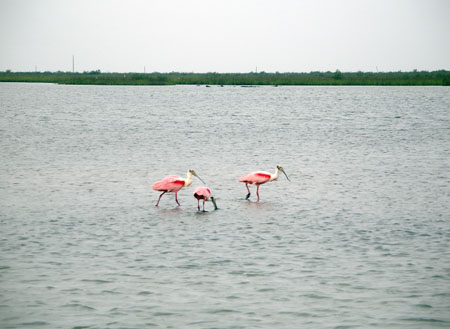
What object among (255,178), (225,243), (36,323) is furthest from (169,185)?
(36,323)

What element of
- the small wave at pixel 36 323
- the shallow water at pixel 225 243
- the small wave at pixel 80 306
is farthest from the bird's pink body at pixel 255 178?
the small wave at pixel 36 323

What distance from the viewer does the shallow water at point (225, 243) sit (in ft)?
29.9

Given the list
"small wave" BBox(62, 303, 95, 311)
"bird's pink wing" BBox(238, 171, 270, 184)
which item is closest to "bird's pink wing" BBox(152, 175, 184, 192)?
"bird's pink wing" BBox(238, 171, 270, 184)

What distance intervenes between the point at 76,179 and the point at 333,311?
12619mm

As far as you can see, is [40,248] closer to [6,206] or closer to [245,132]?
[6,206]

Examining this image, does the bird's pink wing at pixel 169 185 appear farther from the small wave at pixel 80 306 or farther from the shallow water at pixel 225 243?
the small wave at pixel 80 306

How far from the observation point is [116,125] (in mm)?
44500

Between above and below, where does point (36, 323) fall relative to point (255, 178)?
below

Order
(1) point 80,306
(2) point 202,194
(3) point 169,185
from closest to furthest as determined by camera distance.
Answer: (1) point 80,306, (2) point 202,194, (3) point 169,185

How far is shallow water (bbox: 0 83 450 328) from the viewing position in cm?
912

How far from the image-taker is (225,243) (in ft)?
41.3

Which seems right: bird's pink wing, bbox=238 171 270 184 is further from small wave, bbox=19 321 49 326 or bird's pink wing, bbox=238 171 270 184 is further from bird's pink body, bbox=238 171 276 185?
small wave, bbox=19 321 49 326

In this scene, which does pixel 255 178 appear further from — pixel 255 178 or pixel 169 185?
pixel 169 185

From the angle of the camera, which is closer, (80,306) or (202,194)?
(80,306)
